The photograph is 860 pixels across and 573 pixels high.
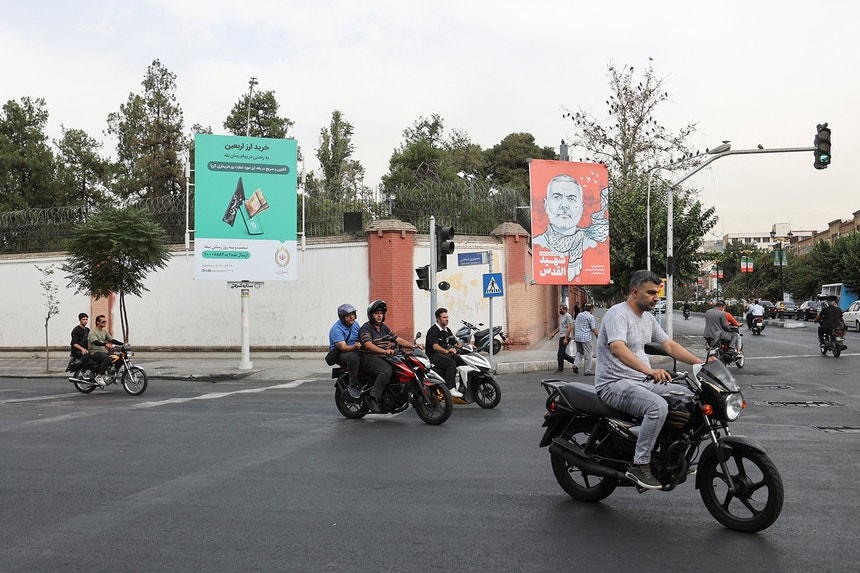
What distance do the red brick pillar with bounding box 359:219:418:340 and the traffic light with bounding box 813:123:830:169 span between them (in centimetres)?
1140

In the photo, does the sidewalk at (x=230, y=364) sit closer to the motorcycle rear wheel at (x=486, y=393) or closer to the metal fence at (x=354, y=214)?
the metal fence at (x=354, y=214)

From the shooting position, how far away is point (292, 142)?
21484mm

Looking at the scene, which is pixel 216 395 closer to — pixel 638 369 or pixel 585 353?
pixel 585 353

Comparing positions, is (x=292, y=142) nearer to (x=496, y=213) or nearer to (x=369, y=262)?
(x=369, y=262)

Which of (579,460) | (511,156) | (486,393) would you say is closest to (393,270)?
(486,393)

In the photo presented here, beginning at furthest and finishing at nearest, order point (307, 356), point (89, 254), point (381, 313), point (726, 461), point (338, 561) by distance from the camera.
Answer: point (307, 356) → point (89, 254) → point (381, 313) → point (726, 461) → point (338, 561)

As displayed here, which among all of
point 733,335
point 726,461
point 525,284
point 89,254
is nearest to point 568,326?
point 733,335

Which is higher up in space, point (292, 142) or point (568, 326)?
point (292, 142)

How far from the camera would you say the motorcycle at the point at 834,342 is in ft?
73.6

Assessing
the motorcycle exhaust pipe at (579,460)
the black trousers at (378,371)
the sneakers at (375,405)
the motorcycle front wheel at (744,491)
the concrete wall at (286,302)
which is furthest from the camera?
the concrete wall at (286,302)

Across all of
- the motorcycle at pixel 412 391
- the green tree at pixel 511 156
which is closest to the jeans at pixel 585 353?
the motorcycle at pixel 412 391

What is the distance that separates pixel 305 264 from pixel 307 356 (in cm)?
301

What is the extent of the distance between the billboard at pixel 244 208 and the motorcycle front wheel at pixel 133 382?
5.34 m

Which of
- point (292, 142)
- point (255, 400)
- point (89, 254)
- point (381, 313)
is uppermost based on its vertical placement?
point (292, 142)
